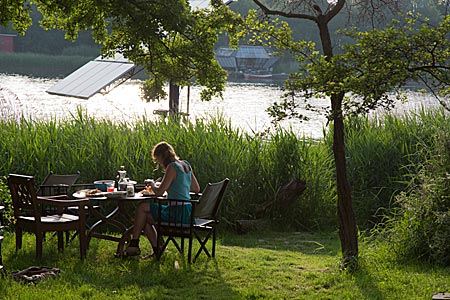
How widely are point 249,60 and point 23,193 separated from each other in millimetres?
42336

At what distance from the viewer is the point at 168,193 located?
6730 millimetres

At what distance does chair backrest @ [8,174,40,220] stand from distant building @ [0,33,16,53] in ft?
134

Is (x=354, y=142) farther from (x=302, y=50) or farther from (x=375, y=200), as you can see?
(x=302, y=50)

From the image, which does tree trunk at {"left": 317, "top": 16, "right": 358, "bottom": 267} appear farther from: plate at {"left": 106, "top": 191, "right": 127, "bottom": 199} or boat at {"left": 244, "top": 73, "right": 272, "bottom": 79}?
boat at {"left": 244, "top": 73, "right": 272, "bottom": 79}

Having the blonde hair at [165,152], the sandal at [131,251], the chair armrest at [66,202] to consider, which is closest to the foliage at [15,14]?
the chair armrest at [66,202]

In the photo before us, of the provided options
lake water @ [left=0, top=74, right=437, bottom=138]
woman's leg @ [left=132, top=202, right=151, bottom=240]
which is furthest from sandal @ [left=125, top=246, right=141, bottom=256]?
lake water @ [left=0, top=74, right=437, bottom=138]

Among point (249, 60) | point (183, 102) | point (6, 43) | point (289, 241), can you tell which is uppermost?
point (6, 43)

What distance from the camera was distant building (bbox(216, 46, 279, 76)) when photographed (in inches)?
1855

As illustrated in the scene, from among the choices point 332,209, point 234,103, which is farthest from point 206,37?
point 234,103

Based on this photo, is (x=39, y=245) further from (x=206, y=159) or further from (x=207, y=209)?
(x=206, y=159)

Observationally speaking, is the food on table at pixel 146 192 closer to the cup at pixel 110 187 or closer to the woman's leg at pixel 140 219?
the woman's leg at pixel 140 219

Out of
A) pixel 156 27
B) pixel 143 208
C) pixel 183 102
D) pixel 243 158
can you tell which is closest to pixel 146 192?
pixel 143 208

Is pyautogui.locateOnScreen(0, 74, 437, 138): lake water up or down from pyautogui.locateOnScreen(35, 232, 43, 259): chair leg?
up

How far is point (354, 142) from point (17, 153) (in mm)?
4128
